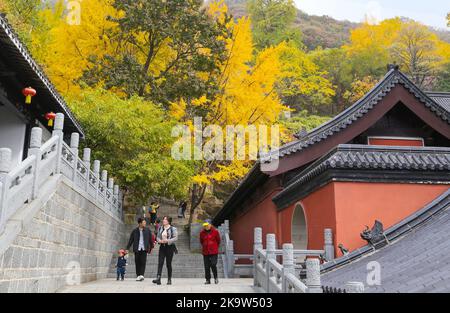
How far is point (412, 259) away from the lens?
6.83m

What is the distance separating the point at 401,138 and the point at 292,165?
11.4 ft

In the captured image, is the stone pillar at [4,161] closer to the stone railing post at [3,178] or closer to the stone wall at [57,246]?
the stone railing post at [3,178]

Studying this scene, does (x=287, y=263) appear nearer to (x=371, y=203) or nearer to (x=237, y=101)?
(x=371, y=203)

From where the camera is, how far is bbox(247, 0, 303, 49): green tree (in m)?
43.9

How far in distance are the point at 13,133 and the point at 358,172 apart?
29.6 feet

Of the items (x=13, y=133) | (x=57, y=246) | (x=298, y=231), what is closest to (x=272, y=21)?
(x=298, y=231)

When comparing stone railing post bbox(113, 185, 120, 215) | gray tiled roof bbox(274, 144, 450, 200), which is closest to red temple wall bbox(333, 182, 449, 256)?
gray tiled roof bbox(274, 144, 450, 200)

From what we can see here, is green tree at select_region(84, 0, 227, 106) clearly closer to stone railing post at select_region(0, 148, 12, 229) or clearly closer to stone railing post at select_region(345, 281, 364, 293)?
stone railing post at select_region(0, 148, 12, 229)

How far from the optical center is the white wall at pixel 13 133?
1168 centimetres

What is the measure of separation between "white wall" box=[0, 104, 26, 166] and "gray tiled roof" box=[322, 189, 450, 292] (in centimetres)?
857

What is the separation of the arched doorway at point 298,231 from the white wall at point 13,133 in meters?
7.97

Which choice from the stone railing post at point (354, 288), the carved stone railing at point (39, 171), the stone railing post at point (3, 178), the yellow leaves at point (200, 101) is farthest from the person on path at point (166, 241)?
the yellow leaves at point (200, 101)
